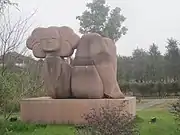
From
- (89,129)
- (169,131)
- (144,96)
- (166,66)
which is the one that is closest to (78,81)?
(169,131)

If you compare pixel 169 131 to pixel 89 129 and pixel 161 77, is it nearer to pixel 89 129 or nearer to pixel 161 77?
pixel 89 129

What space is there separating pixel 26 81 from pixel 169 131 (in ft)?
29.7

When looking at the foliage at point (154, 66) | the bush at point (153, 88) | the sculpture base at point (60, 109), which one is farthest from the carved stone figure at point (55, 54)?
the foliage at point (154, 66)

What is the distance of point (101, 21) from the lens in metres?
30.8

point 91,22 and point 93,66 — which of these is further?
point 91,22

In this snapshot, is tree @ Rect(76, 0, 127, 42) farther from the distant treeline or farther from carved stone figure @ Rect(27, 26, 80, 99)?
carved stone figure @ Rect(27, 26, 80, 99)

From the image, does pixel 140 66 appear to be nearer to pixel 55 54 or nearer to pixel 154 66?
pixel 154 66

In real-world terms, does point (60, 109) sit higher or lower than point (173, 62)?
lower

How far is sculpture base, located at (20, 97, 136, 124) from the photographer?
431 inches

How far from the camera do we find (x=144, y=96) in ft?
99.6

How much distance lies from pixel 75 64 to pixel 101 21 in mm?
19262

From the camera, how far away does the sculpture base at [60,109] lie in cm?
1095

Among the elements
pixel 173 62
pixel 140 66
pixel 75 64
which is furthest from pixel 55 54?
pixel 140 66

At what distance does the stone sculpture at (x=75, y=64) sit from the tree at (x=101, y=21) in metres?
18.3
